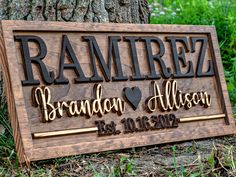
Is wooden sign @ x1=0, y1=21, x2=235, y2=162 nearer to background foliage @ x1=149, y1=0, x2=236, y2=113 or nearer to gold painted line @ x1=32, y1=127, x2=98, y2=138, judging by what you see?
gold painted line @ x1=32, y1=127, x2=98, y2=138

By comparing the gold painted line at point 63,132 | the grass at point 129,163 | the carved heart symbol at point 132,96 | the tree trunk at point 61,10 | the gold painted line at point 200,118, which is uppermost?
the tree trunk at point 61,10

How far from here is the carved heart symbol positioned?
2.94 m

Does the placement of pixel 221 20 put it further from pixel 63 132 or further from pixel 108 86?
pixel 63 132

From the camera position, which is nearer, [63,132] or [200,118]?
[63,132]

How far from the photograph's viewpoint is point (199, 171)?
2.38 metres

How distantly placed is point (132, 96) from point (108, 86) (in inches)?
5.7

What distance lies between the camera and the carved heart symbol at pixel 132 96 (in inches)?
116

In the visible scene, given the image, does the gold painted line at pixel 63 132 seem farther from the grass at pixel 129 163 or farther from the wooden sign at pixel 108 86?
the grass at pixel 129 163

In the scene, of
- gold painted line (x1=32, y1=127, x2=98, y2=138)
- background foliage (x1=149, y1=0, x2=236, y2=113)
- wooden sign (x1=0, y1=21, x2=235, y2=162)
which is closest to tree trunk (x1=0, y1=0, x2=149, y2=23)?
wooden sign (x1=0, y1=21, x2=235, y2=162)

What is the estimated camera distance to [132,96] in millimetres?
2953

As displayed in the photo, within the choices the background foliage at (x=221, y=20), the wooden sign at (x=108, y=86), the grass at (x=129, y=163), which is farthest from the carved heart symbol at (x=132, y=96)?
the background foliage at (x=221, y=20)

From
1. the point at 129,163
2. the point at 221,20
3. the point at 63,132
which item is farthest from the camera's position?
the point at 221,20

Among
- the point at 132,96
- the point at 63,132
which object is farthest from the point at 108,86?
the point at 63,132

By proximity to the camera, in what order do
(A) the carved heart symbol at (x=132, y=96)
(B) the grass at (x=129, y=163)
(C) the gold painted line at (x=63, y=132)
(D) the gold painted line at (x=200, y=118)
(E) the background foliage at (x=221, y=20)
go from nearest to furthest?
(B) the grass at (x=129, y=163) < (C) the gold painted line at (x=63, y=132) < (A) the carved heart symbol at (x=132, y=96) < (D) the gold painted line at (x=200, y=118) < (E) the background foliage at (x=221, y=20)
